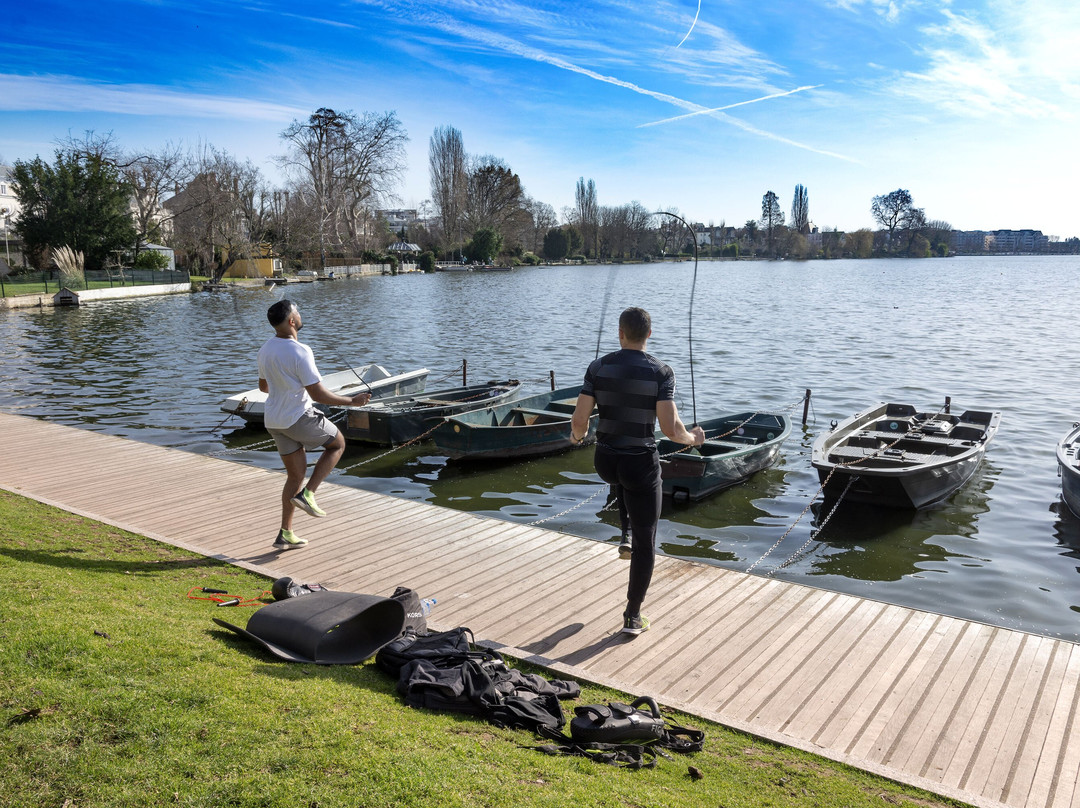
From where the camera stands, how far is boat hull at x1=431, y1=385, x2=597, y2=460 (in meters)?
13.6

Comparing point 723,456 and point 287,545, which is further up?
point 287,545

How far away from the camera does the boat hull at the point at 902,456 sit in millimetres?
11305

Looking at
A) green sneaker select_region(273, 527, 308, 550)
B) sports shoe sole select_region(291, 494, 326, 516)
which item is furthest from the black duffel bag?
green sneaker select_region(273, 527, 308, 550)

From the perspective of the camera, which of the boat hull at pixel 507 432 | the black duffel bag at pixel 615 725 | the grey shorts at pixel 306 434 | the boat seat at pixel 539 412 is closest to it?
the black duffel bag at pixel 615 725

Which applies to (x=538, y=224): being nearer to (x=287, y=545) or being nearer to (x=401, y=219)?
(x=401, y=219)

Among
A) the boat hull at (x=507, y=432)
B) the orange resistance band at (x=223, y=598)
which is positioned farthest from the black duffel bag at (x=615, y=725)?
the boat hull at (x=507, y=432)

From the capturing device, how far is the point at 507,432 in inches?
546

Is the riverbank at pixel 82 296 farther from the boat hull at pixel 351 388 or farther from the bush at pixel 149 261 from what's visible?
the boat hull at pixel 351 388

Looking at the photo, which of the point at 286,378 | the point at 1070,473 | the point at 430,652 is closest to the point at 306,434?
the point at 286,378

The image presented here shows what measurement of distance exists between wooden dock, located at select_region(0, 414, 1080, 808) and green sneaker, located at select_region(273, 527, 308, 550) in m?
0.13

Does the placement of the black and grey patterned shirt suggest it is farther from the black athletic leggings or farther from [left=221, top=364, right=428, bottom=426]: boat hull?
[left=221, top=364, right=428, bottom=426]: boat hull

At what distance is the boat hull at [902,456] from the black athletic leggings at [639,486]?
671cm

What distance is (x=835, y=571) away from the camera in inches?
388

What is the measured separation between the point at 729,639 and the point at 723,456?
20.9 ft
